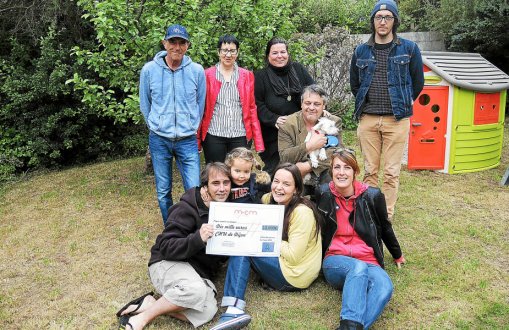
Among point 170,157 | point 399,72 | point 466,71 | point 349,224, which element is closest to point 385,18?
point 399,72

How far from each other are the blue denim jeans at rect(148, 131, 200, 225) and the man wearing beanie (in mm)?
1716

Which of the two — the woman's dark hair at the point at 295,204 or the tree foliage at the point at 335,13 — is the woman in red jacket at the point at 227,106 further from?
the tree foliage at the point at 335,13

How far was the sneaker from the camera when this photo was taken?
3307 mm

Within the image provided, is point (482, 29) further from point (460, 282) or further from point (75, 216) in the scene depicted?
point (75, 216)

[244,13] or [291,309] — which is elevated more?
[244,13]

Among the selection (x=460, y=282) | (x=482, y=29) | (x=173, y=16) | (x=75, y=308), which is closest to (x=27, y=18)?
(x=173, y=16)

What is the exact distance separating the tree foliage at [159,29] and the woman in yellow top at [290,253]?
2.51m

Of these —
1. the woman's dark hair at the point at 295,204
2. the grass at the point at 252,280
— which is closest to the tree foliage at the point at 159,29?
the grass at the point at 252,280

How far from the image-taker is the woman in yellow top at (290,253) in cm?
364

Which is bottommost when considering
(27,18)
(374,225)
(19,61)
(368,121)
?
(374,225)

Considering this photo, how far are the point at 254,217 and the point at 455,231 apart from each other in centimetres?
266

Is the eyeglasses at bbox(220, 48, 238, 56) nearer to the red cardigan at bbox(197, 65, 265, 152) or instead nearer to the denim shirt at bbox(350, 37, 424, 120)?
the red cardigan at bbox(197, 65, 265, 152)

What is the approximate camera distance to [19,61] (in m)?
9.05

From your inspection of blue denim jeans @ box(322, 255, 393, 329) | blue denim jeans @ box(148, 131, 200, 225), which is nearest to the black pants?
blue denim jeans @ box(148, 131, 200, 225)
